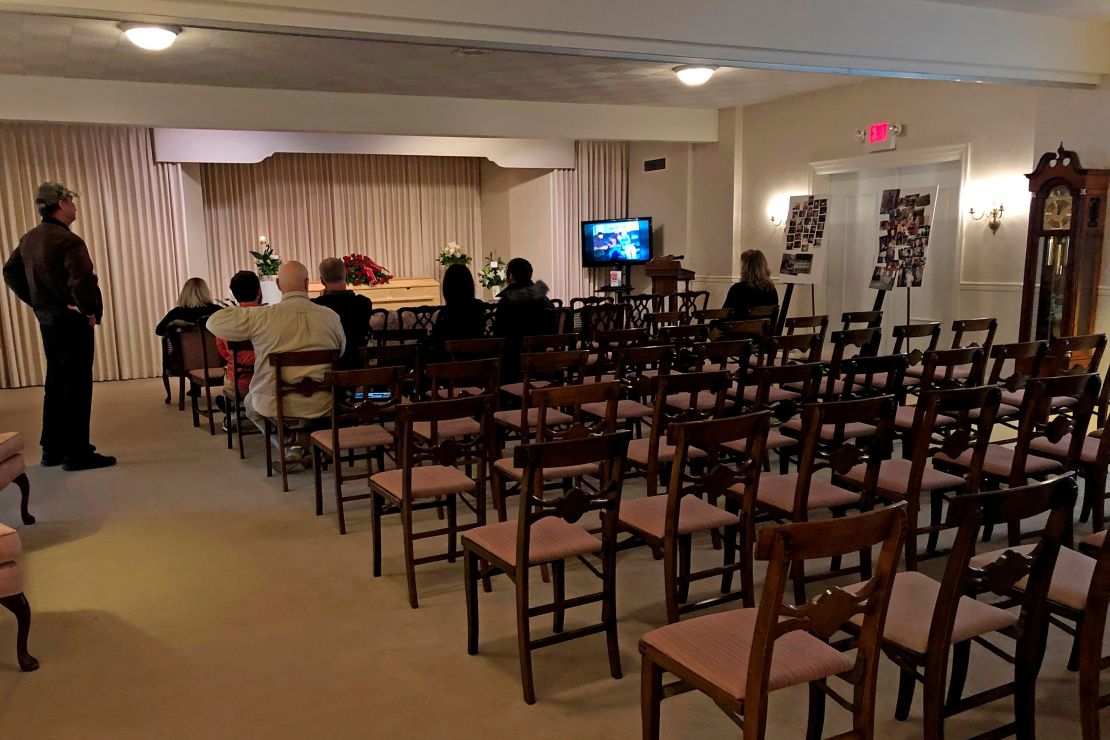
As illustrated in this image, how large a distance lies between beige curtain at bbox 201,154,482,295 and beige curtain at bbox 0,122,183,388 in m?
1.68

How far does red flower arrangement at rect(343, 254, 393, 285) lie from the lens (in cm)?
1141

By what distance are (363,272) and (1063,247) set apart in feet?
27.0

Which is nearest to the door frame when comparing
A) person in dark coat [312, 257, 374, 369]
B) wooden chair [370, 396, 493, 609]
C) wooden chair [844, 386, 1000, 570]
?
wooden chair [844, 386, 1000, 570]

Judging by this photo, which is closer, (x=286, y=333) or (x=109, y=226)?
(x=286, y=333)

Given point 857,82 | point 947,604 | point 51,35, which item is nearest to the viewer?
point 947,604

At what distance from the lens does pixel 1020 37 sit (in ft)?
20.6

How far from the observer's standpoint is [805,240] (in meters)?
9.34

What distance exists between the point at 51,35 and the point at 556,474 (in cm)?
533

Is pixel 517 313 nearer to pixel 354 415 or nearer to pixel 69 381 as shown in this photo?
pixel 354 415

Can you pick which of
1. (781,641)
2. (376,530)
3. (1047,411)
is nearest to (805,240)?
(1047,411)

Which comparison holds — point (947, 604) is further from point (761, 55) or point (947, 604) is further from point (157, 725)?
point (761, 55)

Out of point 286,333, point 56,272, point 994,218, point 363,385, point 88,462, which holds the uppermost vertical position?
point 994,218

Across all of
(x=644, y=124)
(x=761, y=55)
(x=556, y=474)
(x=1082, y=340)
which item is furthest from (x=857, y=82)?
(x=556, y=474)

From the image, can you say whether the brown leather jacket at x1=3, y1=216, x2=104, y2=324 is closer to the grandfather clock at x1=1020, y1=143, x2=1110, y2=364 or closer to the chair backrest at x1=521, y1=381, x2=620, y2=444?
the chair backrest at x1=521, y1=381, x2=620, y2=444
